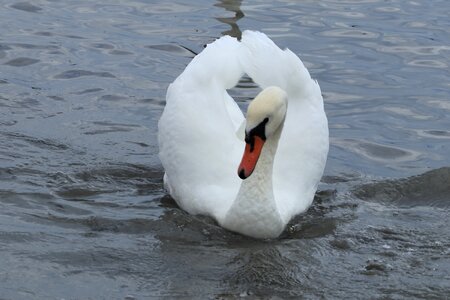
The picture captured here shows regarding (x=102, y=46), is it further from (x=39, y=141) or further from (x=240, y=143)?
(x=240, y=143)

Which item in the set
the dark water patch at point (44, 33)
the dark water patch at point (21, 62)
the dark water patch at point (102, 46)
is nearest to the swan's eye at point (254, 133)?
the dark water patch at point (21, 62)

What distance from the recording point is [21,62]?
11.3m

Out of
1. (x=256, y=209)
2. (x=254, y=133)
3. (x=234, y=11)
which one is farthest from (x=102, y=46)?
(x=254, y=133)

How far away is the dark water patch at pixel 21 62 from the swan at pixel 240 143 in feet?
11.0

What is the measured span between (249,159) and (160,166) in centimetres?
187

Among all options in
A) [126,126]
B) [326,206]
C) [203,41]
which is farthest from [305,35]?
[326,206]

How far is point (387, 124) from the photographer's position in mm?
10234

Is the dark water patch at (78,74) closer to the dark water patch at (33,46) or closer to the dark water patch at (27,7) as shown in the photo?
the dark water patch at (33,46)

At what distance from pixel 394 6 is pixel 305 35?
5.81 feet

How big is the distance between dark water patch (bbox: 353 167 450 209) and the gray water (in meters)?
0.02

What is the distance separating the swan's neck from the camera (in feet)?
24.3

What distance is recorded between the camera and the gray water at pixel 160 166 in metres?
6.69

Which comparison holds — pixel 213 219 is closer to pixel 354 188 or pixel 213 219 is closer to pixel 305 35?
pixel 354 188

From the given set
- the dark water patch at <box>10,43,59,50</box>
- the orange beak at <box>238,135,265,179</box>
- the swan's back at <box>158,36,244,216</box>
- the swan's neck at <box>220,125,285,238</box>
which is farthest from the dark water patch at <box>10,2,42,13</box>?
the orange beak at <box>238,135,265,179</box>
